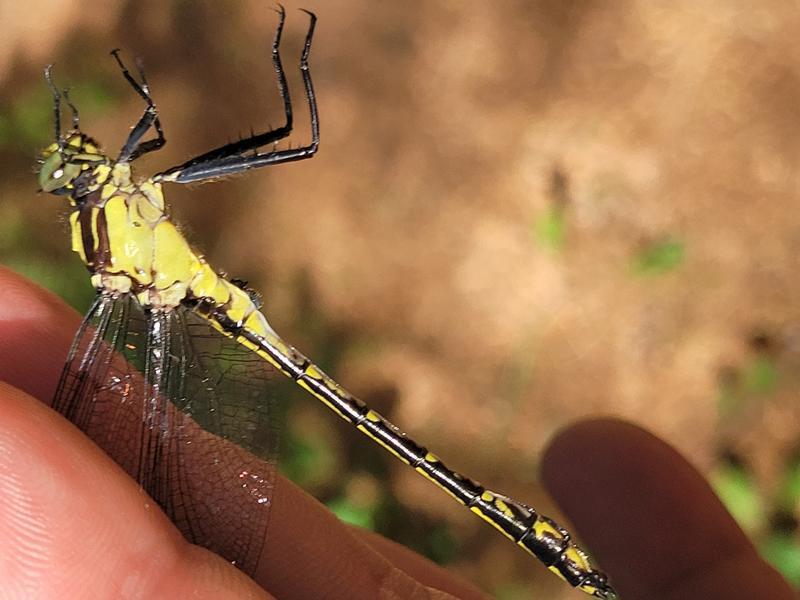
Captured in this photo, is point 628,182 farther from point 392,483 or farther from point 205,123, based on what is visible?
point 205,123

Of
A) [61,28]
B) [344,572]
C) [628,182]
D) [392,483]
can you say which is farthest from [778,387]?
[61,28]

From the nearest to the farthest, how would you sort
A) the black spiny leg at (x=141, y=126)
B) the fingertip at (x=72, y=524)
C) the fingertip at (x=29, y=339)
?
the fingertip at (x=72, y=524)
the black spiny leg at (x=141, y=126)
the fingertip at (x=29, y=339)

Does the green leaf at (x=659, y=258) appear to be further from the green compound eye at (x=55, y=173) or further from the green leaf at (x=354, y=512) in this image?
the green compound eye at (x=55, y=173)

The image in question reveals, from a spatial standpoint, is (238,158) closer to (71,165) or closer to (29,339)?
(71,165)

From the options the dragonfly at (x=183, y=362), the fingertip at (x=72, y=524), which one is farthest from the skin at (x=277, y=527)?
the dragonfly at (x=183, y=362)

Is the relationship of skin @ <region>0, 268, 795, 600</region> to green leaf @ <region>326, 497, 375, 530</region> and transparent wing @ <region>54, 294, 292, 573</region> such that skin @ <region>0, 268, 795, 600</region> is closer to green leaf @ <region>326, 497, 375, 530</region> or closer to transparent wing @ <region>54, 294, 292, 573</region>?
transparent wing @ <region>54, 294, 292, 573</region>

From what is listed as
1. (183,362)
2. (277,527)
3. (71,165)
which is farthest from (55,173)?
(277,527)
